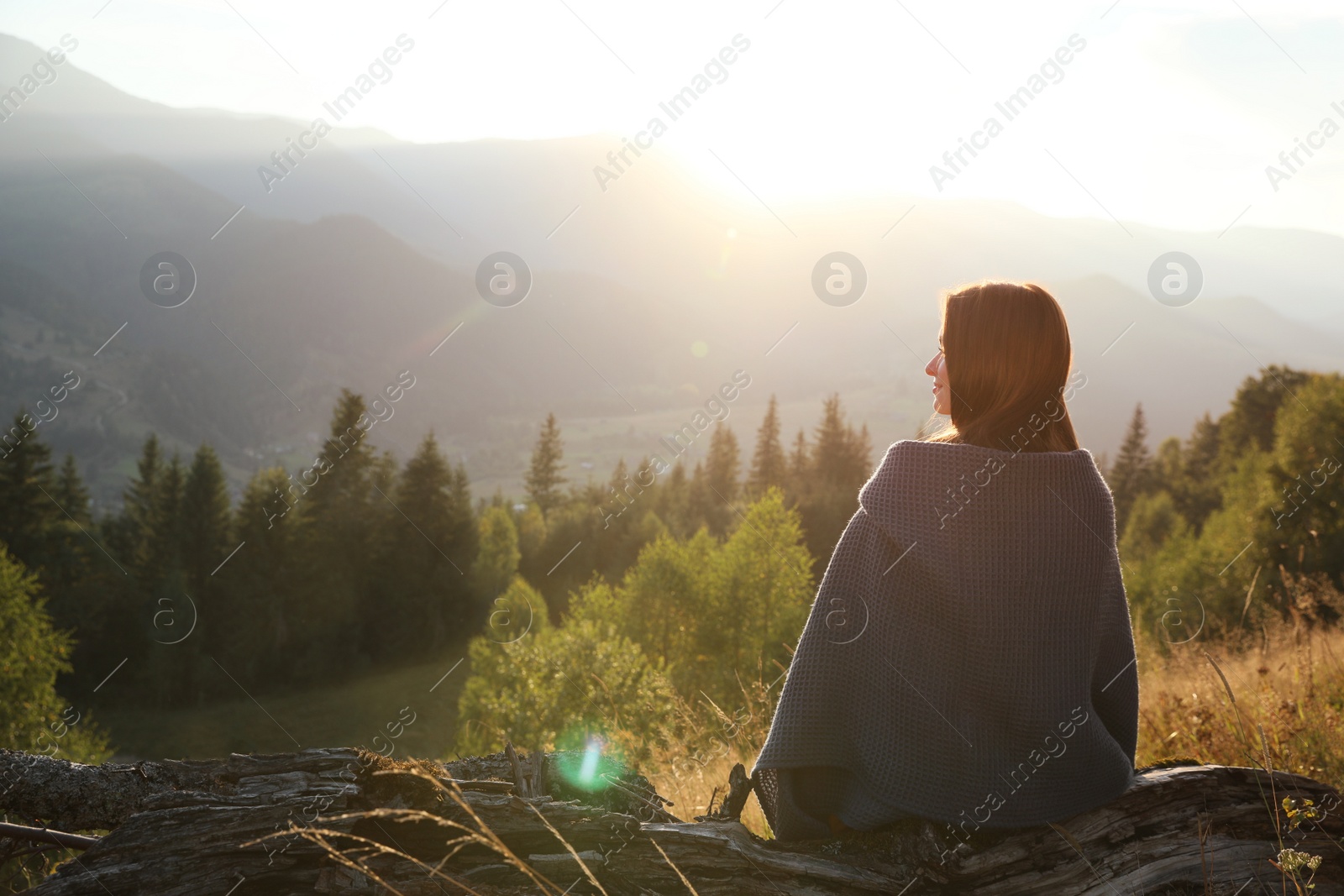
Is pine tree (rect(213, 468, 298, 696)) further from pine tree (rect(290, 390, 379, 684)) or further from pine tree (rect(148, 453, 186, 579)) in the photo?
pine tree (rect(148, 453, 186, 579))

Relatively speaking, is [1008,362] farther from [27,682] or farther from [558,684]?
[27,682]

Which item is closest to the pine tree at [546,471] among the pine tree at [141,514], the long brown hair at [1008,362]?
the pine tree at [141,514]

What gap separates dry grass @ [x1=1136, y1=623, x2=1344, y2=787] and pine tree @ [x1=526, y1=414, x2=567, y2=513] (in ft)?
197

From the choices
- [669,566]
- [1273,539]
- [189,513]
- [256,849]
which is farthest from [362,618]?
[256,849]

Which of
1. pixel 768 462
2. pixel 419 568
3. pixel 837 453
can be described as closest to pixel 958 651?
pixel 419 568

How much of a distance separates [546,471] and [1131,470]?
147 ft

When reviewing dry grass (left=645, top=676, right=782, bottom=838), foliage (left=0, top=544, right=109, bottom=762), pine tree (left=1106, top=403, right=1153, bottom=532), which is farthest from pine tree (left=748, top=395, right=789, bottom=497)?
dry grass (left=645, top=676, right=782, bottom=838)

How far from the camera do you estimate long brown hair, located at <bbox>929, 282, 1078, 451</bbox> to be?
280 centimetres

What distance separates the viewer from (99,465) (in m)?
179

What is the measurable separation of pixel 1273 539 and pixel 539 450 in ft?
167

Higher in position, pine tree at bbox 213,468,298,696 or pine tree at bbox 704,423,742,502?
pine tree at bbox 704,423,742,502

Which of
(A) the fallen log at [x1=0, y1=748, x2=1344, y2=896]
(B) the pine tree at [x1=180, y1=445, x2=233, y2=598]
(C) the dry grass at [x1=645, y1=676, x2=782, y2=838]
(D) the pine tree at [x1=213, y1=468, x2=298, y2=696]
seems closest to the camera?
(A) the fallen log at [x1=0, y1=748, x2=1344, y2=896]

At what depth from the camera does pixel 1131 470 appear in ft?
186

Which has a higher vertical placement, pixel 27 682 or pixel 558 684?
pixel 558 684
